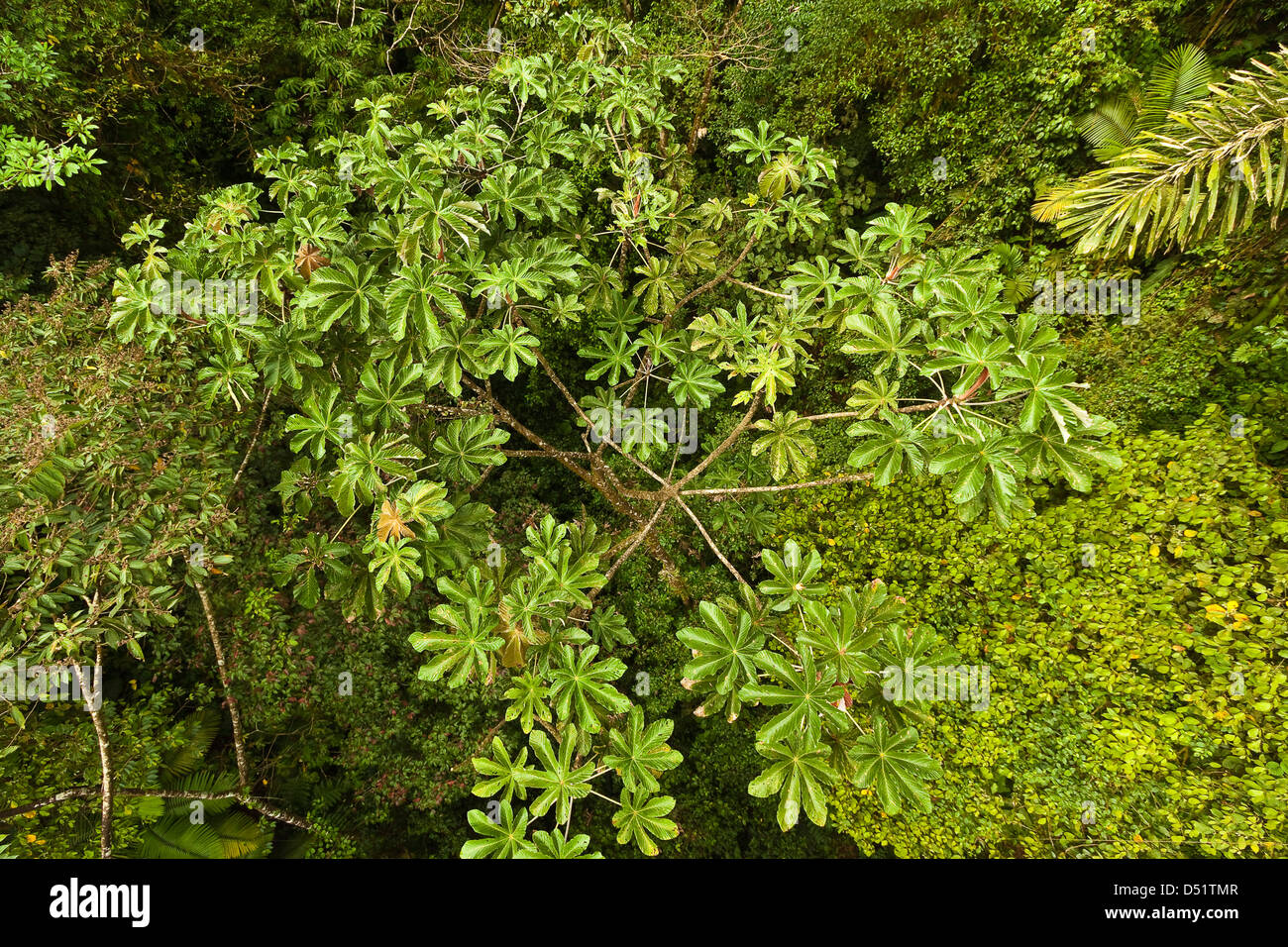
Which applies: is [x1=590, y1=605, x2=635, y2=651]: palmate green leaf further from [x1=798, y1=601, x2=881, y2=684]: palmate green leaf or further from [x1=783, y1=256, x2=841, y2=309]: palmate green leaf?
[x1=783, y1=256, x2=841, y2=309]: palmate green leaf

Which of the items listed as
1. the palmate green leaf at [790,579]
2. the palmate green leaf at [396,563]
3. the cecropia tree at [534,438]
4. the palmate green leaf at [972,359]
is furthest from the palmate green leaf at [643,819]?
the palmate green leaf at [972,359]

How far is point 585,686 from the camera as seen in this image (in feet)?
7.17

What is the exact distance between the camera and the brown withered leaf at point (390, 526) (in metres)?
2.19

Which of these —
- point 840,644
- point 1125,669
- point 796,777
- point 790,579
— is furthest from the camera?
point 1125,669

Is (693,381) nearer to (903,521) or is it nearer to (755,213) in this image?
(755,213)

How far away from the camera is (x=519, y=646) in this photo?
2211 mm

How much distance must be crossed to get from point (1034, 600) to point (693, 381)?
9.98 feet

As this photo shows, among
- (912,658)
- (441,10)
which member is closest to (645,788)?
(912,658)

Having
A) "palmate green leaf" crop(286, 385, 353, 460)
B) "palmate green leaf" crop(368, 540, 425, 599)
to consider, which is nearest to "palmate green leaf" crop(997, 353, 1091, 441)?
"palmate green leaf" crop(368, 540, 425, 599)

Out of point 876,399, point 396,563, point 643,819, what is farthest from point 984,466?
point 396,563

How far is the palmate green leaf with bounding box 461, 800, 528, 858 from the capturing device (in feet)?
6.07

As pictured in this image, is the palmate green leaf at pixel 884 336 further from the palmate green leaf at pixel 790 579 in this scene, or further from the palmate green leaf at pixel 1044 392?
the palmate green leaf at pixel 790 579

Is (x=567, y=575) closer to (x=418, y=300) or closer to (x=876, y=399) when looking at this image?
(x=418, y=300)

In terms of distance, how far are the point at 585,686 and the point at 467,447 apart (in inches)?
51.1
